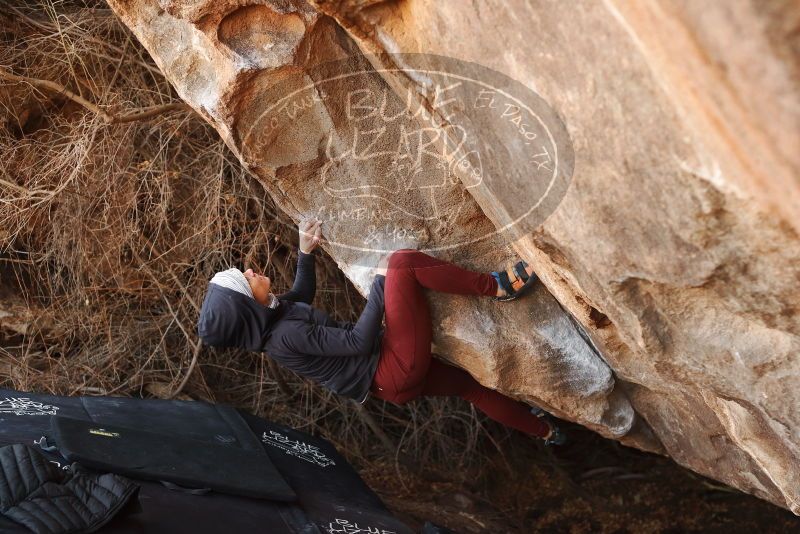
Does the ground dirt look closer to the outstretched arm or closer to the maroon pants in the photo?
the maroon pants

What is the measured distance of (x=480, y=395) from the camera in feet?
11.4

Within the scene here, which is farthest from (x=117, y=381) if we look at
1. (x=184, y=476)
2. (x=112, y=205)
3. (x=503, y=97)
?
(x=503, y=97)

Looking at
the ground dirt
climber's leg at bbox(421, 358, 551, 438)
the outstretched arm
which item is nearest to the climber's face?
the outstretched arm

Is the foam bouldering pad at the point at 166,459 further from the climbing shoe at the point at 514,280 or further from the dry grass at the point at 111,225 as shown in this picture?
the dry grass at the point at 111,225

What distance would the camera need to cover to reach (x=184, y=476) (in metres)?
2.79

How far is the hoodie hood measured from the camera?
9.50 ft

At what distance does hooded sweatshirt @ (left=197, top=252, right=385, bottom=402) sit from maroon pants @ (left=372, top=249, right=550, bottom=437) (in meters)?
0.06

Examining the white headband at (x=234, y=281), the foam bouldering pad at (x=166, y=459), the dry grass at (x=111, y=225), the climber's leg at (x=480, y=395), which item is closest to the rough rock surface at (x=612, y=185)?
the climber's leg at (x=480, y=395)

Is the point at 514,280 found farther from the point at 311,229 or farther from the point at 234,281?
the point at 234,281

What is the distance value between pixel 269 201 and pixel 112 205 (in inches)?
28.3

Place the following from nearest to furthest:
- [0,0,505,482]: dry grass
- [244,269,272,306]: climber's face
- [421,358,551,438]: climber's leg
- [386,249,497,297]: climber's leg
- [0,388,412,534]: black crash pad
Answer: [0,388,412,534]: black crash pad → [386,249,497,297]: climber's leg → [244,269,272,306]: climber's face → [421,358,551,438]: climber's leg → [0,0,505,482]: dry grass

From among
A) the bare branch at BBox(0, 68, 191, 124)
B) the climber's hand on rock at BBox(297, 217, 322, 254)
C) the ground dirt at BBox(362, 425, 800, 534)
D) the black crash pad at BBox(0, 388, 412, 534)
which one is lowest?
the ground dirt at BBox(362, 425, 800, 534)

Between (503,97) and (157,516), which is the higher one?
(503,97)

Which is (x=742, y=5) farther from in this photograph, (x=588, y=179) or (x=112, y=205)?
(x=112, y=205)
